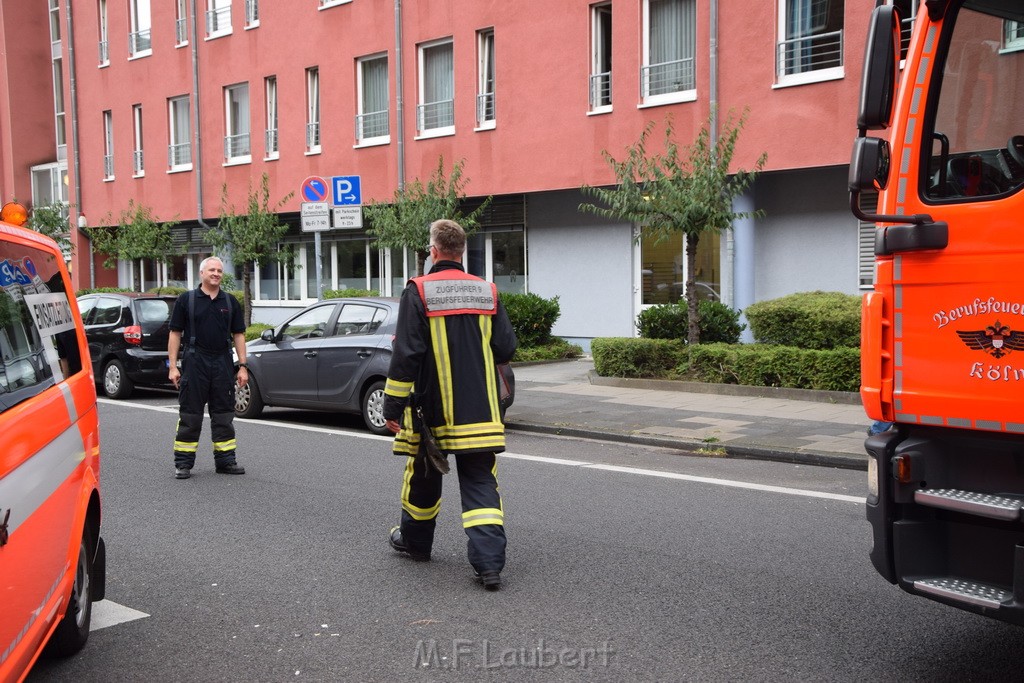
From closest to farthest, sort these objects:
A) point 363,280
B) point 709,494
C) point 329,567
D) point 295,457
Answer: point 329,567, point 709,494, point 295,457, point 363,280

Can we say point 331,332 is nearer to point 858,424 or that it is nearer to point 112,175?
point 858,424

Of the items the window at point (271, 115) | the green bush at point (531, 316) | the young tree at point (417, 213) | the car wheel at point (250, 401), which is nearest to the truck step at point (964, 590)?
the car wheel at point (250, 401)

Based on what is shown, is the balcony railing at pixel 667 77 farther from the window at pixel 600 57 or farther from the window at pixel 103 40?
the window at pixel 103 40

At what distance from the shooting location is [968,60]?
152 inches

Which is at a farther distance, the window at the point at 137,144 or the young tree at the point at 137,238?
the window at the point at 137,144

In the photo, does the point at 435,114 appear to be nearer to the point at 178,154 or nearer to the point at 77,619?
the point at 178,154

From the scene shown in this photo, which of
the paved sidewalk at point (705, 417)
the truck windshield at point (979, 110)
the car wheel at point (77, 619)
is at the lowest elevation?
the paved sidewalk at point (705, 417)

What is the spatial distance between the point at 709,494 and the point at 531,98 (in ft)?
45.0

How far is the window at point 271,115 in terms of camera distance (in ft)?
85.1

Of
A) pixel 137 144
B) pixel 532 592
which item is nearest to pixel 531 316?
pixel 532 592

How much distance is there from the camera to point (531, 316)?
18.9 m

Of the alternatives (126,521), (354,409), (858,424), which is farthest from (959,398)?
(354,409)

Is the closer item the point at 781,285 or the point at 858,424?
the point at 858,424

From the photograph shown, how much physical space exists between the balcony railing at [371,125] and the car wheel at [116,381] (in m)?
10.1
